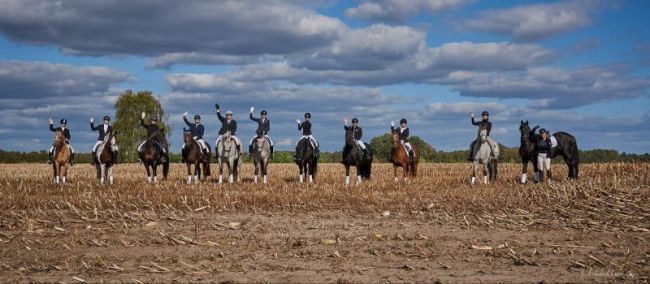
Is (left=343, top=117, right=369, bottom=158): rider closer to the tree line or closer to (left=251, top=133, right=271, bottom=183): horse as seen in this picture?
(left=251, top=133, right=271, bottom=183): horse

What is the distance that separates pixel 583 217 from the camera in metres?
16.8

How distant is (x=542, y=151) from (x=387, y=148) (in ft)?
145

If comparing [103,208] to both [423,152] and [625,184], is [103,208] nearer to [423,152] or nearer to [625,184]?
[625,184]

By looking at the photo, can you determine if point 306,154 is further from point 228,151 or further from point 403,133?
point 403,133

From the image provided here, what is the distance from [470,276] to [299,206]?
9668 millimetres

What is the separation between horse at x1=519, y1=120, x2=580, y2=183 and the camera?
95.5ft

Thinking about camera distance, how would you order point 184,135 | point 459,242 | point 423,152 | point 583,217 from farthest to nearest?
point 423,152
point 184,135
point 583,217
point 459,242

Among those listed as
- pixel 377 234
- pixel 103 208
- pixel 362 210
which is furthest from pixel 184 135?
pixel 377 234

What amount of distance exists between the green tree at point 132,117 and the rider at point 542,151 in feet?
155

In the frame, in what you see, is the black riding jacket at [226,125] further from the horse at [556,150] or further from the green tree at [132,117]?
the green tree at [132,117]

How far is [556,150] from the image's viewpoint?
30.1 metres

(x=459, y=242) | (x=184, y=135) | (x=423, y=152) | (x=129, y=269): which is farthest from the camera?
(x=423, y=152)

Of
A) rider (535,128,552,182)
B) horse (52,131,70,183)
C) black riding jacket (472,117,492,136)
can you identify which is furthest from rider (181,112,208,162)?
rider (535,128,552,182)

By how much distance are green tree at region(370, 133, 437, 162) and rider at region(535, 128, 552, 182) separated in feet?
144
